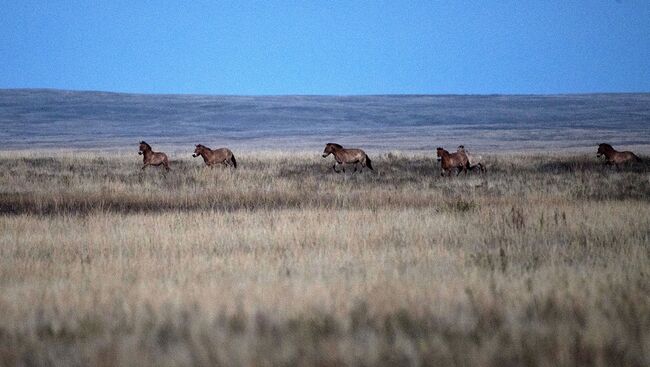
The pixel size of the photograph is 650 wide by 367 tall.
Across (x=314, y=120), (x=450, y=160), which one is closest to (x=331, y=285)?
(x=450, y=160)

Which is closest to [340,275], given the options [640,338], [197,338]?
[197,338]

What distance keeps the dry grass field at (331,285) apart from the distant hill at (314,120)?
54.1 meters

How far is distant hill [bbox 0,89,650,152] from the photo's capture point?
7788cm

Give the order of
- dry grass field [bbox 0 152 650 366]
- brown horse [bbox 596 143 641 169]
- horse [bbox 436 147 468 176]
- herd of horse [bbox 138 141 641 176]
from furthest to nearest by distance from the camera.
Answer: brown horse [bbox 596 143 641 169] → herd of horse [bbox 138 141 641 176] → horse [bbox 436 147 468 176] → dry grass field [bbox 0 152 650 366]

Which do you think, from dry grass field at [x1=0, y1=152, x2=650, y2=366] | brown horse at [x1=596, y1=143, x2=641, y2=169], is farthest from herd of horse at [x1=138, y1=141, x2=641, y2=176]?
dry grass field at [x1=0, y1=152, x2=650, y2=366]

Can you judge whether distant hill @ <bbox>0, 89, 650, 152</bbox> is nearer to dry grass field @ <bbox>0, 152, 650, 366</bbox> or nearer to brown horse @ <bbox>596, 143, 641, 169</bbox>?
brown horse @ <bbox>596, 143, 641, 169</bbox>

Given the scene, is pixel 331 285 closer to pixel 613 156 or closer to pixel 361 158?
pixel 361 158

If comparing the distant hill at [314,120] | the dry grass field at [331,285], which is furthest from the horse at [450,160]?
the distant hill at [314,120]

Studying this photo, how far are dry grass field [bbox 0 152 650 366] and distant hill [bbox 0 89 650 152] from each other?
5413cm

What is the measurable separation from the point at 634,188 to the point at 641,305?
47.5 ft

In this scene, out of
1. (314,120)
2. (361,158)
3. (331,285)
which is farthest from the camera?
(314,120)

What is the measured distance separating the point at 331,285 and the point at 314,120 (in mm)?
103207

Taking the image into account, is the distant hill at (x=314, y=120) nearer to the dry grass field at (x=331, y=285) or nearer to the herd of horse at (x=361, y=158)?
the herd of horse at (x=361, y=158)

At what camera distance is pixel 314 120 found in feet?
360
